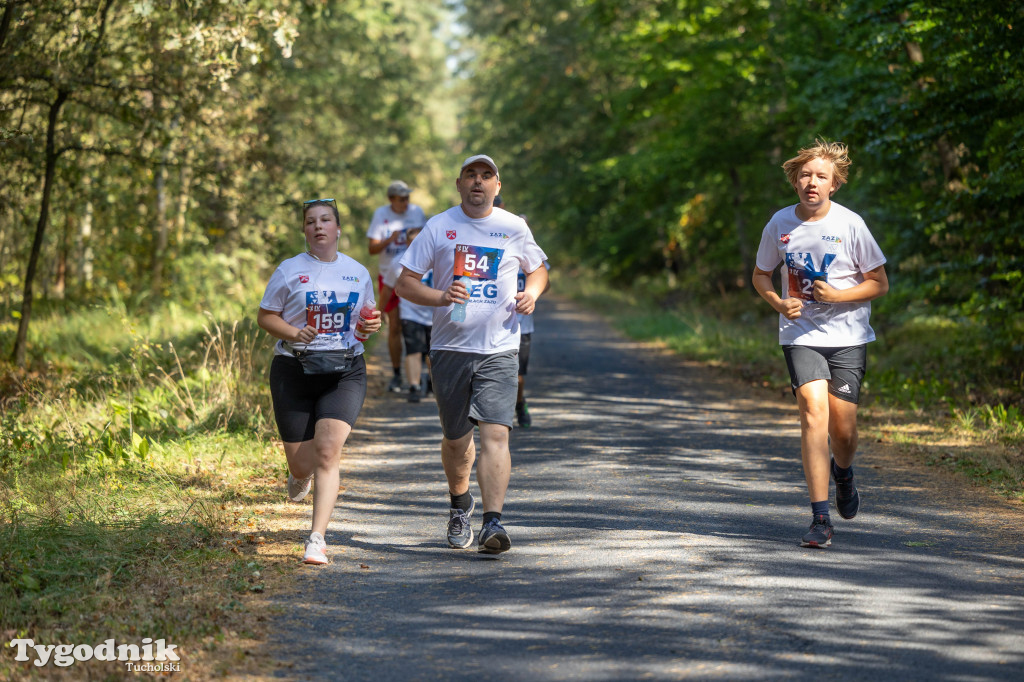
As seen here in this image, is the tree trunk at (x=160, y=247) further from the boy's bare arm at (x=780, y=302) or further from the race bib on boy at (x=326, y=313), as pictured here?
the boy's bare arm at (x=780, y=302)

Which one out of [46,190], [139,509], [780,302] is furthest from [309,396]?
[46,190]

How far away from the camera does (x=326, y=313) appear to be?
19.2ft

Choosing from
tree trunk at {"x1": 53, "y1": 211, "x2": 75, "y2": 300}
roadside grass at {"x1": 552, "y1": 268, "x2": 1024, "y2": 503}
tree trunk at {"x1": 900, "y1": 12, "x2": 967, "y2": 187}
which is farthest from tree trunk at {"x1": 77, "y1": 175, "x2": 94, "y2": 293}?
tree trunk at {"x1": 900, "y1": 12, "x2": 967, "y2": 187}

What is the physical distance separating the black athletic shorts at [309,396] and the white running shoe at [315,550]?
63 cm

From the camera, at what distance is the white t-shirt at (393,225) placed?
39.2 feet

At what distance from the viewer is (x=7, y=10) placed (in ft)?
31.6

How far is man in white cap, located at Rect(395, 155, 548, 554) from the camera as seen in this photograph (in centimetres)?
589

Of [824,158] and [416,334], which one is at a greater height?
[824,158]

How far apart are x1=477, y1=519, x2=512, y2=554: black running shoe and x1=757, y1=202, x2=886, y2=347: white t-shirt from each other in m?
1.99

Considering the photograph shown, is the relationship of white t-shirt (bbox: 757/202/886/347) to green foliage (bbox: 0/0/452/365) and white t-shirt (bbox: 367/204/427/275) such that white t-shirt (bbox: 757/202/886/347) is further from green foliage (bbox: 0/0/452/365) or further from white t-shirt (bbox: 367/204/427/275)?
white t-shirt (bbox: 367/204/427/275)

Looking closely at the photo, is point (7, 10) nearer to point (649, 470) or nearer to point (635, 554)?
point (649, 470)

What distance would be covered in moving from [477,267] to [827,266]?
6.53 ft

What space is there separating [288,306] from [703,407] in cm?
664

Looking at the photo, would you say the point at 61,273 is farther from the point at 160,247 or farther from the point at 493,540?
the point at 493,540
